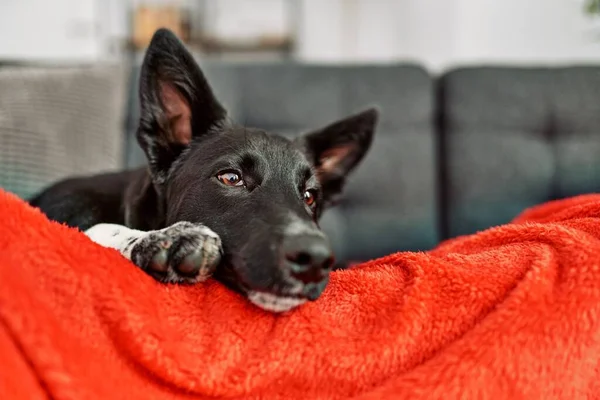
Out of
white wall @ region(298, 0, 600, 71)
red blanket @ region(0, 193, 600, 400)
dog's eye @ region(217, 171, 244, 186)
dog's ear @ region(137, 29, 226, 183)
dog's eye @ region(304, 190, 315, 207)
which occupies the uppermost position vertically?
white wall @ region(298, 0, 600, 71)

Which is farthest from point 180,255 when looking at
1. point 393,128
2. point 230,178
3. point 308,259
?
point 393,128

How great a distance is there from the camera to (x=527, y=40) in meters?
3.74

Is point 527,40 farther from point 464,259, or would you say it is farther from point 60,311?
point 60,311

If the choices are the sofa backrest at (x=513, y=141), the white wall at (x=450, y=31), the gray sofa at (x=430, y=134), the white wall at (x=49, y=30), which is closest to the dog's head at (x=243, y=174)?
the gray sofa at (x=430, y=134)

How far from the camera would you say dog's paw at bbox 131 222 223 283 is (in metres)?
0.88

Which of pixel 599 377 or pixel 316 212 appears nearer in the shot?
pixel 599 377

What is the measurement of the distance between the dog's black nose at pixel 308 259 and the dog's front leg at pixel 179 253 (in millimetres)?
163

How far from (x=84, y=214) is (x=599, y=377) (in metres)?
1.30

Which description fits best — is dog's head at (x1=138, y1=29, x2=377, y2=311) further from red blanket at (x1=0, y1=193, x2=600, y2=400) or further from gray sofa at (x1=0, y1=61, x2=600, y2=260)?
gray sofa at (x1=0, y1=61, x2=600, y2=260)

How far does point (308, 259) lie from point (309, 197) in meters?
0.54

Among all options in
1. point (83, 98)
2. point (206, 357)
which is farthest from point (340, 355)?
point (83, 98)

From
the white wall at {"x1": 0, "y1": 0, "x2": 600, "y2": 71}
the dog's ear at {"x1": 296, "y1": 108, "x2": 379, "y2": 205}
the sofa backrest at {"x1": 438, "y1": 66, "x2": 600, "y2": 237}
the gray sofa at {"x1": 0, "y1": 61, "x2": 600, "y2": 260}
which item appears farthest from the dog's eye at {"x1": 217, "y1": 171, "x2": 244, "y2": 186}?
the white wall at {"x1": 0, "y1": 0, "x2": 600, "y2": 71}

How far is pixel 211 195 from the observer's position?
1.18 meters

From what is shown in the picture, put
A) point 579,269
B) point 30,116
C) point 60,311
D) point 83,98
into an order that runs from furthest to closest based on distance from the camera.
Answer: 1. point 83,98
2. point 30,116
3. point 579,269
4. point 60,311
